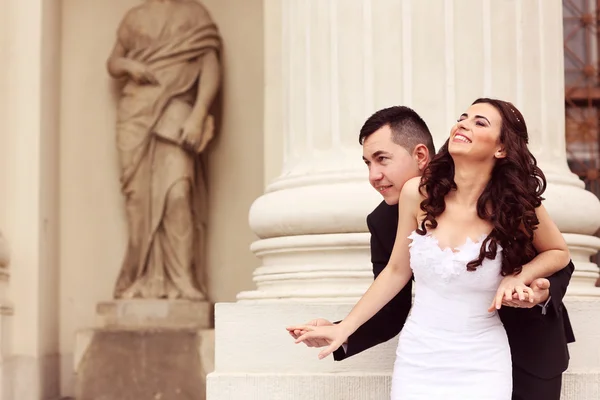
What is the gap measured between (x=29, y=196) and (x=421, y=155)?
488 centimetres

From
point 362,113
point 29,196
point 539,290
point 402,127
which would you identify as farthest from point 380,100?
point 29,196

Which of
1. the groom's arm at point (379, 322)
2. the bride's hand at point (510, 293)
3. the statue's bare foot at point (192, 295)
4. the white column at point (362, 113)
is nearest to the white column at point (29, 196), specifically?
the statue's bare foot at point (192, 295)

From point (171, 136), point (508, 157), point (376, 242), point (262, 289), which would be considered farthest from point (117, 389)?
point (508, 157)

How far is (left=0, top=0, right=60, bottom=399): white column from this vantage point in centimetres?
753

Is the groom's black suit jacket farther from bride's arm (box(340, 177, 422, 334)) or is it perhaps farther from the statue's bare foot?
A: the statue's bare foot

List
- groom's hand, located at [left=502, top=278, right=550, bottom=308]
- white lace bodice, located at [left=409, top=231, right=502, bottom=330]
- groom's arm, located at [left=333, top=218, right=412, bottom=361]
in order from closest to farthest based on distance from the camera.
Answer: groom's hand, located at [left=502, top=278, right=550, bottom=308] → white lace bodice, located at [left=409, top=231, right=502, bottom=330] → groom's arm, located at [left=333, top=218, right=412, bottom=361]

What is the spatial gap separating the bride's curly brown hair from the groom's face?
0.28 metres

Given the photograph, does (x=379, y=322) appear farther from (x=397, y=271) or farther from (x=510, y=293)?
(x=510, y=293)

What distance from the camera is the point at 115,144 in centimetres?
825

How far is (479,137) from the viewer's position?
308cm

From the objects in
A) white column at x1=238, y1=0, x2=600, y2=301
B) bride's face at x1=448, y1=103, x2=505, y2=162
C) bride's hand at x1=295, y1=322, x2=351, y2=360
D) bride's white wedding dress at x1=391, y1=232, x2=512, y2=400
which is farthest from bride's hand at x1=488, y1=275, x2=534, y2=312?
white column at x1=238, y1=0, x2=600, y2=301

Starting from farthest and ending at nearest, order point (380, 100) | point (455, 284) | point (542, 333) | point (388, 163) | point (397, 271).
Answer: point (380, 100) < point (388, 163) < point (397, 271) < point (542, 333) < point (455, 284)

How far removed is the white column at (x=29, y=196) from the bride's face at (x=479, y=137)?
17.0 ft

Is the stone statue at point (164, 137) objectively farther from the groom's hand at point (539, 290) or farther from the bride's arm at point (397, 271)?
the groom's hand at point (539, 290)
